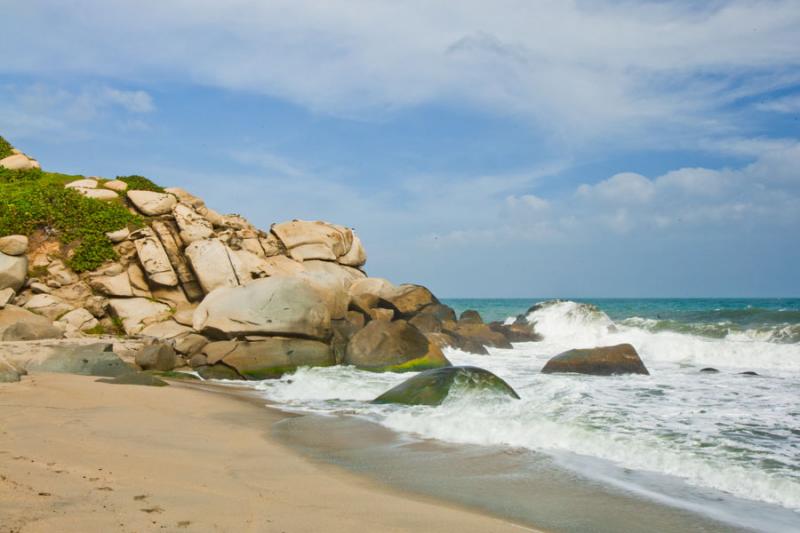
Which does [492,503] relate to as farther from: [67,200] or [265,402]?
[67,200]

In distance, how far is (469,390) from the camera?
10.8 metres

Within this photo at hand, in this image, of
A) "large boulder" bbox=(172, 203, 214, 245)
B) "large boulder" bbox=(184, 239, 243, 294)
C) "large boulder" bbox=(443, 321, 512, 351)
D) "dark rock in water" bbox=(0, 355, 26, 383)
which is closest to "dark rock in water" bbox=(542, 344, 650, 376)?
"large boulder" bbox=(443, 321, 512, 351)

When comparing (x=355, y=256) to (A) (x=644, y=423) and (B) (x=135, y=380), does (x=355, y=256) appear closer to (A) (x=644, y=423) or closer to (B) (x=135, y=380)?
(B) (x=135, y=380)

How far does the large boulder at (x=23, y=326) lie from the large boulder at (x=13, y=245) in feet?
9.16

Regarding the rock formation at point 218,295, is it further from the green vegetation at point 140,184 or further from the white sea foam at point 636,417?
the white sea foam at point 636,417

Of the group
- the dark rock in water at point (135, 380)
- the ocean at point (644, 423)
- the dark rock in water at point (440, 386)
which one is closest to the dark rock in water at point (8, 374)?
the dark rock in water at point (135, 380)

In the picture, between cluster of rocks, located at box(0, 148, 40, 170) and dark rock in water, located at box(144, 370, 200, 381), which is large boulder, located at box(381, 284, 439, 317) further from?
cluster of rocks, located at box(0, 148, 40, 170)

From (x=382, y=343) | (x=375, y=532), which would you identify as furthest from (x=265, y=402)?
(x=375, y=532)

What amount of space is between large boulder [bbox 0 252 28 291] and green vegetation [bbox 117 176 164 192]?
18.7ft

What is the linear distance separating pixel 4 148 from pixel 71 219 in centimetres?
952

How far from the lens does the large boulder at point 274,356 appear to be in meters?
15.5

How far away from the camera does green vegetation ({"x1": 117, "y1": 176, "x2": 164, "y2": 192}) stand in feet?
79.3

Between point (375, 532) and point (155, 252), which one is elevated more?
point (155, 252)

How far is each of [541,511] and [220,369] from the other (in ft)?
37.4
